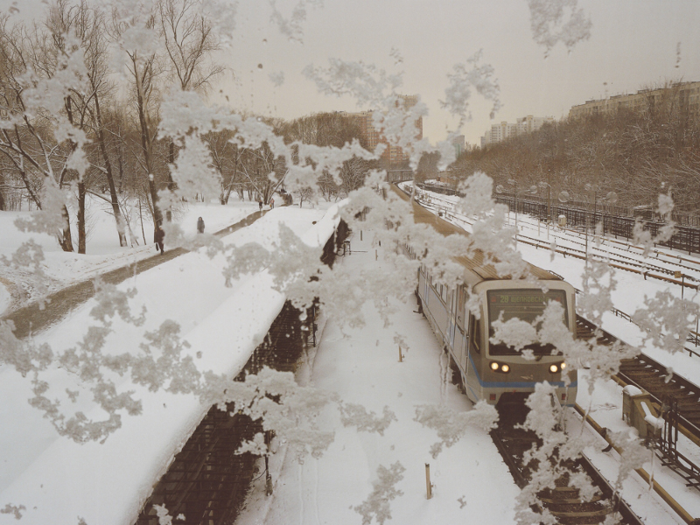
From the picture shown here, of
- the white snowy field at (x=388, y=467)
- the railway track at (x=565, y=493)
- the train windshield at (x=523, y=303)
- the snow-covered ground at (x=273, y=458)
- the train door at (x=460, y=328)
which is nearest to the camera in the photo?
the snow-covered ground at (x=273, y=458)

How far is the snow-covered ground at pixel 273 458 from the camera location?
2279 millimetres

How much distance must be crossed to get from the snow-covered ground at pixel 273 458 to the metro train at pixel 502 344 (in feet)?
2.32

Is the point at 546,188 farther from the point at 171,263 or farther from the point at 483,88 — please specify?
the point at 171,263

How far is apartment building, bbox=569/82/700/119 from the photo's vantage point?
352 centimetres

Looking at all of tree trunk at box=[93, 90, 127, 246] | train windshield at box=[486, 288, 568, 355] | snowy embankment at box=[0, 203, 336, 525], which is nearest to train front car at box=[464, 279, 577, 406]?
train windshield at box=[486, 288, 568, 355]

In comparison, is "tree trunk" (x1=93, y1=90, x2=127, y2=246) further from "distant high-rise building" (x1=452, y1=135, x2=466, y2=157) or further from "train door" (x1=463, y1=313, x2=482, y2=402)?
"train door" (x1=463, y1=313, x2=482, y2=402)

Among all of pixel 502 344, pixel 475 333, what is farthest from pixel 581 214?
pixel 475 333

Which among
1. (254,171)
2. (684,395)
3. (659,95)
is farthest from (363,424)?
(684,395)

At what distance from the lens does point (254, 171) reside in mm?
2939

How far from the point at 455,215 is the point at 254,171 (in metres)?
1.46

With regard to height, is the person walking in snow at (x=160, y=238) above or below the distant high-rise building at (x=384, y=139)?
→ below

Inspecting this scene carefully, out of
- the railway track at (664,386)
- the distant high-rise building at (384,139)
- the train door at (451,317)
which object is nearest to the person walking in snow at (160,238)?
the distant high-rise building at (384,139)

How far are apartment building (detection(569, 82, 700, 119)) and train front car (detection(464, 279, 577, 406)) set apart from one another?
1567mm

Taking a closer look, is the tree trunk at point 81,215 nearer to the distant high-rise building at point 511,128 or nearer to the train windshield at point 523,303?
the distant high-rise building at point 511,128
